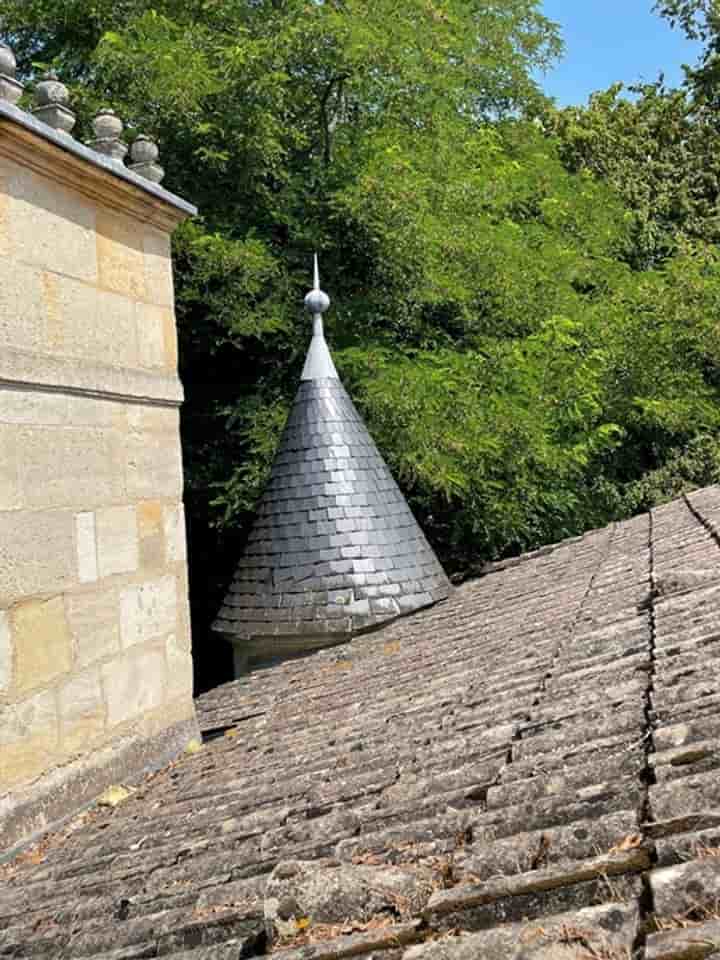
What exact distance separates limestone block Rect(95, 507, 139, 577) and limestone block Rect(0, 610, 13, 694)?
65cm

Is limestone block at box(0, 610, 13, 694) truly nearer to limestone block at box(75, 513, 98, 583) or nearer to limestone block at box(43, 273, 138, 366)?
limestone block at box(75, 513, 98, 583)

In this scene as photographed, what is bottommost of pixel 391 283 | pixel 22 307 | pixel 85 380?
pixel 85 380

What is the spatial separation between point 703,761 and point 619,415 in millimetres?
12117

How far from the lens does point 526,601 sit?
6.33 meters

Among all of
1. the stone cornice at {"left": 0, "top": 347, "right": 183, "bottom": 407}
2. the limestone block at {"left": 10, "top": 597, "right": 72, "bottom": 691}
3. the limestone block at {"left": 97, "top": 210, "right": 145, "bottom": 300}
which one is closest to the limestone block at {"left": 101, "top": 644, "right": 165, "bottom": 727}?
the limestone block at {"left": 10, "top": 597, "right": 72, "bottom": 691}

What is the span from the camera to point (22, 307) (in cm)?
376

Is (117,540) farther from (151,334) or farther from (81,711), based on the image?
(151,334)

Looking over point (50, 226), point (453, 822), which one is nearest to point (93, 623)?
point (50, 226)

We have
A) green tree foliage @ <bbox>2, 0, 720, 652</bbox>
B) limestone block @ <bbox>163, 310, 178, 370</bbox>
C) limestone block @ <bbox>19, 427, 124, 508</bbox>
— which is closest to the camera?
limestone block @ <bbox>19, 427, 124, 508</bbox>

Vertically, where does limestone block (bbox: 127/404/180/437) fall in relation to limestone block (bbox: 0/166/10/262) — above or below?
below

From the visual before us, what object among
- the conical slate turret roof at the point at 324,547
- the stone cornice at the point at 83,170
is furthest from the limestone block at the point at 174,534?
the conical slate turret roof at the point at 324,547

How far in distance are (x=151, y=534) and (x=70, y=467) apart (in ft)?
2.35

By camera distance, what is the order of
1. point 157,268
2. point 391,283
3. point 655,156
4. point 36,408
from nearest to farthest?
point 36,408 → point 157,268 → point 391,283 → point 655,156

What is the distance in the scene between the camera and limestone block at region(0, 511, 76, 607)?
11.9ft
